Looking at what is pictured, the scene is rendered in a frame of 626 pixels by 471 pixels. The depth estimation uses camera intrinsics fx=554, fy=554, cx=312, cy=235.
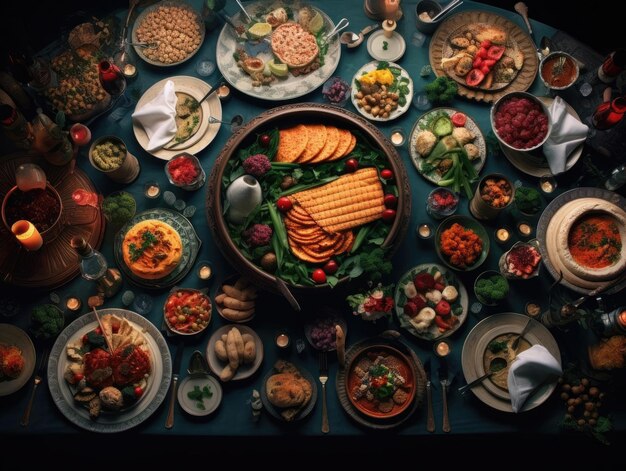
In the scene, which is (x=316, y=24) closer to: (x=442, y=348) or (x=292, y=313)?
(x=292, y=313)

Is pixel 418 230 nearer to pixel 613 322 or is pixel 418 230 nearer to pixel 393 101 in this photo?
pixel 393 101

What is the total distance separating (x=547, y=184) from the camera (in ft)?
16.5

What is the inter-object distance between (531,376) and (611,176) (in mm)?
1964

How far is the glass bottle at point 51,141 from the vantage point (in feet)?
15.5

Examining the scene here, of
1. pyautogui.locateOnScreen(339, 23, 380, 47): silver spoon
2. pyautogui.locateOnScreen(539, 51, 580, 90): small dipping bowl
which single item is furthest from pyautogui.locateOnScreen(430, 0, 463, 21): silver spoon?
pyautogui.locateOnScreen(539, 51, 580, 90): small dipping bowl

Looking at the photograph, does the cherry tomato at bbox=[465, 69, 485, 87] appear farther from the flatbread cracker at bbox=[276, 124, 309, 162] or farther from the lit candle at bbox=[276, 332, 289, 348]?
the lit candle at bbox=[276, 332, 289, 348]

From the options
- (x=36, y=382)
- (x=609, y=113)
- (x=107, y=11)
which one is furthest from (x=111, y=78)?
(x=609, y=113)

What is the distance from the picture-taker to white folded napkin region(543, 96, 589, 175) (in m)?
4.90

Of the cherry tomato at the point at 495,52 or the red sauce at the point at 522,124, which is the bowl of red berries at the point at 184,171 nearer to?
the red sauce at the point at 522,124

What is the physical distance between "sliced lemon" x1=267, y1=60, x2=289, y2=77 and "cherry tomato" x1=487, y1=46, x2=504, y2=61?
6.29 ft

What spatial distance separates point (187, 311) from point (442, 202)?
2382 mm

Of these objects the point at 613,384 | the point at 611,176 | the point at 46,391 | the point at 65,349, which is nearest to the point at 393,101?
the point at 611,176

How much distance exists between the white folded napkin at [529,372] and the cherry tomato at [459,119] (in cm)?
207

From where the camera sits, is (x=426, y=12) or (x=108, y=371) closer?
(x=108, y=371)
